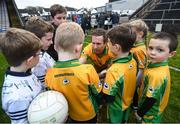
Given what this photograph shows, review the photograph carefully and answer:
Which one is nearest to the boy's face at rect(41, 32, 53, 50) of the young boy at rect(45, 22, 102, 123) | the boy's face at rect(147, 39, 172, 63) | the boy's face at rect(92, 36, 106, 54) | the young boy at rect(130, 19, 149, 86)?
the young boy at rect(45, 22, 102, 123)

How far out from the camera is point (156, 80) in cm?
287

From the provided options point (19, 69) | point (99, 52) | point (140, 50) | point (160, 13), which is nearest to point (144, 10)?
point (160, 13)

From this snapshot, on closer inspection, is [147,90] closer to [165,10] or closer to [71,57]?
[71,57]

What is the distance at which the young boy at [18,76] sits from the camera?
2.40m

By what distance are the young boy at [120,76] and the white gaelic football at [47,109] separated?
66 cm

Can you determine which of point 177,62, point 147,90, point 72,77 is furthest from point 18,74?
point 177,62

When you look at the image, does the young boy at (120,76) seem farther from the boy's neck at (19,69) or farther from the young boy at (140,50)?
the boy's neck at (19,69)

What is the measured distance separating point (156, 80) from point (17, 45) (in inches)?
66.2

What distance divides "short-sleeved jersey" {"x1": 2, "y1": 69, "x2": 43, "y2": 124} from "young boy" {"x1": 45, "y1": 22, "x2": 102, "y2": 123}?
12.5 inches

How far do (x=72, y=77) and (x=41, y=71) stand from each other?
3.25ft

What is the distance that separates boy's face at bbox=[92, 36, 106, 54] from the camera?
14.4 feet

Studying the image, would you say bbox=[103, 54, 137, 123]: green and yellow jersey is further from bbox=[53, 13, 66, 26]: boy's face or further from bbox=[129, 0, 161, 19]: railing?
bbox=[129, 0, 161, 19]: railing

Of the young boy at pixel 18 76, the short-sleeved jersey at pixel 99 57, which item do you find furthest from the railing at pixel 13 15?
the young boy at pixel 18 76

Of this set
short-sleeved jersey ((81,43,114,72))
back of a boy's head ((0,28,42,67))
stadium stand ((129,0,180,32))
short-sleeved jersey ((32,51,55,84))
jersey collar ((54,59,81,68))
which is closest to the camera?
back of a boy's head ((0,28,42,67))
